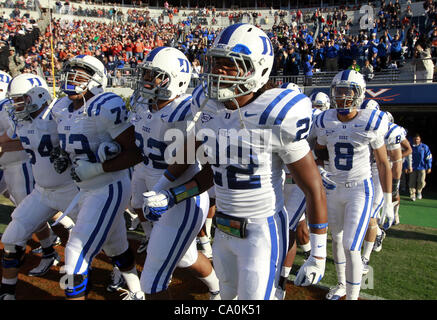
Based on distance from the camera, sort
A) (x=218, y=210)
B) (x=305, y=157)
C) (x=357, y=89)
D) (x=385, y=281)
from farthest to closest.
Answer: (x=385, y=281)
(x=357, y=89)
(x=218, y=210)
(x=305, y=157)

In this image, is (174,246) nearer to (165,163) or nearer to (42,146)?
(165,163)

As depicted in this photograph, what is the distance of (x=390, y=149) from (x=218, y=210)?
316 centimetres

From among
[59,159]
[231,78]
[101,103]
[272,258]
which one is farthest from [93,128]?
[272,258]

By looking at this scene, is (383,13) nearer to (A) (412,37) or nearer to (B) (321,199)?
(A) (412,37)

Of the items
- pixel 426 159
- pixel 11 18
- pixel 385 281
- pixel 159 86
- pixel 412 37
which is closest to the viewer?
pixel 159 86

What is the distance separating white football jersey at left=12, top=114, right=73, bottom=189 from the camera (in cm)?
390

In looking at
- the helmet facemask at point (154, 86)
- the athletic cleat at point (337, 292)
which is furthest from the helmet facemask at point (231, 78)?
the athletic cleat at point (337, 292)

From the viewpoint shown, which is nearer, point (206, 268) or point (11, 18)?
point (206, 268)

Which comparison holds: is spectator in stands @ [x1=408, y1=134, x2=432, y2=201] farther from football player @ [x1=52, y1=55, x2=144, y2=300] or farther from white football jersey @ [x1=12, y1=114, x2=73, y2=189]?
white football jersey @ [x1=12, y1=114, x2=73, y2=189]

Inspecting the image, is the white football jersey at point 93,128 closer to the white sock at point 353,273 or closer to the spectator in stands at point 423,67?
the white sock at point 353,273

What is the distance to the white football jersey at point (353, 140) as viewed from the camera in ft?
12.5

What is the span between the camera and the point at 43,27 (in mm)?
23609

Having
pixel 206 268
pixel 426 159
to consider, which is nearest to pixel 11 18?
pixel 426 159

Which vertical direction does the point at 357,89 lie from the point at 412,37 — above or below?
below
